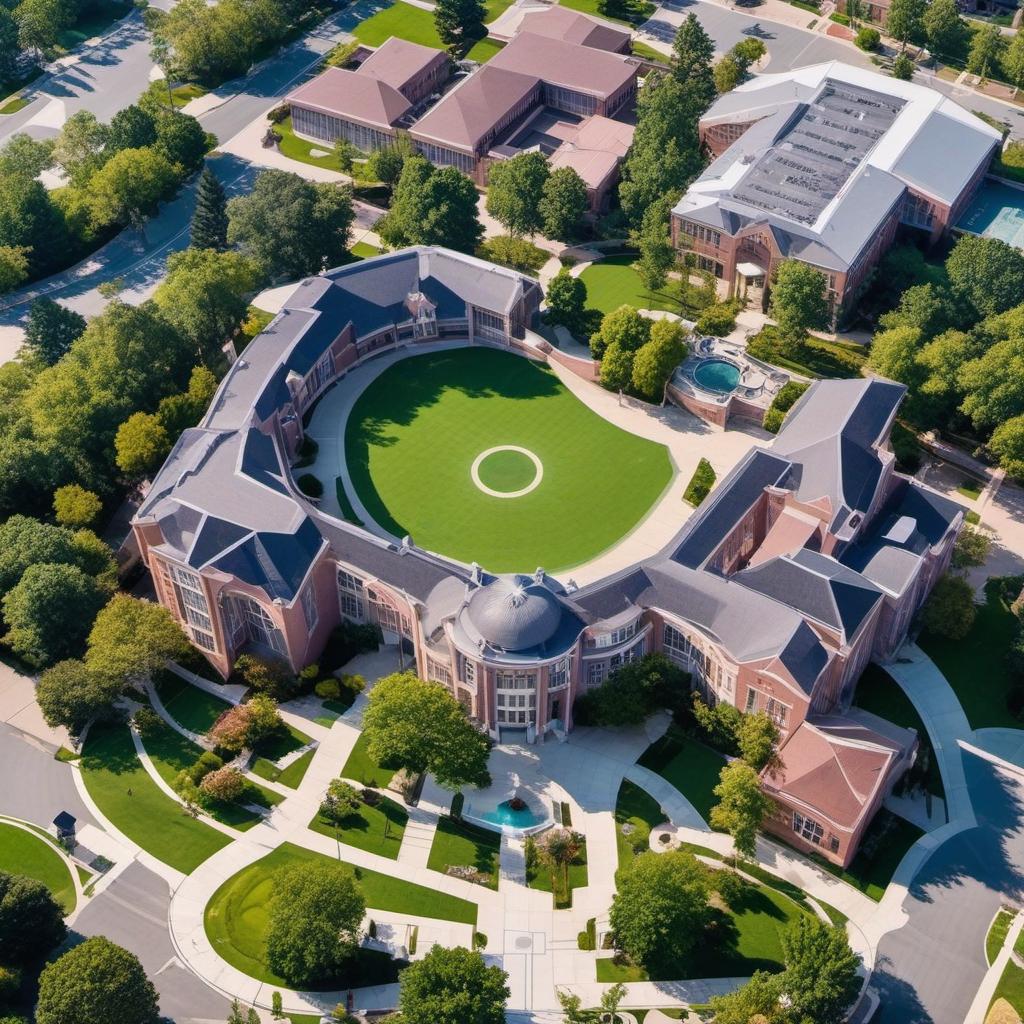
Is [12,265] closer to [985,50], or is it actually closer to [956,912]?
[956,912]

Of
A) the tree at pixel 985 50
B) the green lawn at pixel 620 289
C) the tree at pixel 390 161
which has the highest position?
the tree at pixel 985 50

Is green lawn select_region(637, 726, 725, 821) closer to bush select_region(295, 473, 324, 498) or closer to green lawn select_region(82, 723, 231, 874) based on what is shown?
green lawn select_region(82, 723, 231, 874)

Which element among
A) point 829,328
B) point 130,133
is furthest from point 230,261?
point 829,328

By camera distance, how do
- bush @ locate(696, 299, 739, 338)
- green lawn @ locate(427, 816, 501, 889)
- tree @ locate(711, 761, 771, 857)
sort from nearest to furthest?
tree @ locate(711, 761, 771, 857)
green lawn @ locate(427, 816, 501, 889)
bush @ locate(696, 299, 739, 338)

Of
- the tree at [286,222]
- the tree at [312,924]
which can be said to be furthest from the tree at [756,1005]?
the tree at [286,222]

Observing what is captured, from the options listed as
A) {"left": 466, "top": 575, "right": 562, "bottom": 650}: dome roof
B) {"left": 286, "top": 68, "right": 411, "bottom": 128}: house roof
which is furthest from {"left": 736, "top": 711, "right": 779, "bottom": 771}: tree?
{"left": 286, "top": 68, "right": 411, "bottom": 128}: house roof

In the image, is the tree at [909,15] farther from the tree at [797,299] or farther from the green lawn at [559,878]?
the green lawn at [559,878]
